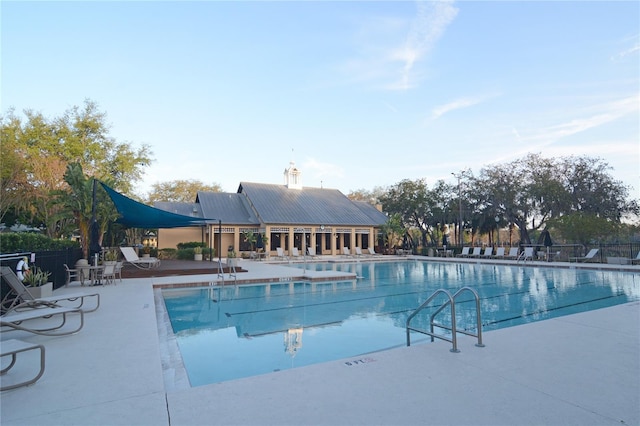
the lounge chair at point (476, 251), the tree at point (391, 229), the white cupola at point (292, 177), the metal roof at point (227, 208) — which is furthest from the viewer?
the white cupola at point (292, 177)

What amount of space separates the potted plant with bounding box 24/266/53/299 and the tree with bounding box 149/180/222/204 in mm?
34997

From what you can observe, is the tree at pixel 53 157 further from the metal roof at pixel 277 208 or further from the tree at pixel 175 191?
the tree at pixel 175 191

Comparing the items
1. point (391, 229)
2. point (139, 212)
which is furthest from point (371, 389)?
point (391, 229)

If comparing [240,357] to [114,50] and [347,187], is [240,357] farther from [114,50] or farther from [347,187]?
[347,187]

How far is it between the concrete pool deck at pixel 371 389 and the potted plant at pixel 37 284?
312cm

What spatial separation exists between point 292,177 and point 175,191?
58.1 ft

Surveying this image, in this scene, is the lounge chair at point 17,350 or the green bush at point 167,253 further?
the green bush at point 167,253

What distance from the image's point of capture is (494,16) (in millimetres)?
11375

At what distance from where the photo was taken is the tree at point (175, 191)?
4162 centimetres

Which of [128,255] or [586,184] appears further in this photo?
[586,184]

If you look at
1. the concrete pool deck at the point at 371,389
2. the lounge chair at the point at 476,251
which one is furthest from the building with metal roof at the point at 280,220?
the concrete pool deck at the point at 371,389

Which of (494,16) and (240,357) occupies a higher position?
(494,16)

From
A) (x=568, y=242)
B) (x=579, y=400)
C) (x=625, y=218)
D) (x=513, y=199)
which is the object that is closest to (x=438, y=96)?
(x=568, y=242)

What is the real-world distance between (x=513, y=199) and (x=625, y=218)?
24.3 feet
